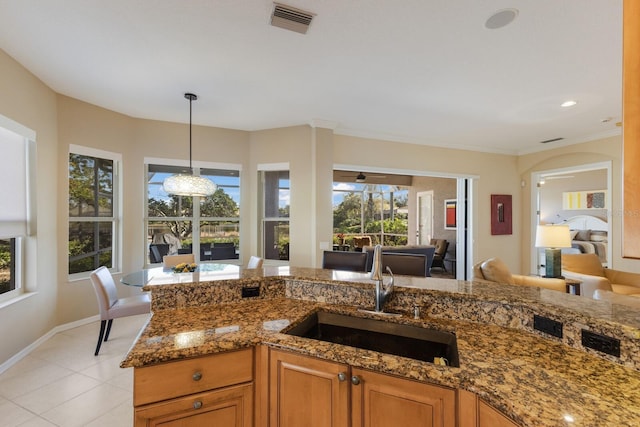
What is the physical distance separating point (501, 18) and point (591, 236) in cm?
694

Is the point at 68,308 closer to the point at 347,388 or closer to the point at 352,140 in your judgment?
the point at 347,388

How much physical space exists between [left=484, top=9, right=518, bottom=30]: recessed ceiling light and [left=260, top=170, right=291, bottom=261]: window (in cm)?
319

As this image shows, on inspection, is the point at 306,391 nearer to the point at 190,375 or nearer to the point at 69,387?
the point at 190,375

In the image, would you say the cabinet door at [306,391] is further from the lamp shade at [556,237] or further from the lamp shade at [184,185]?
the lamp shade at [556,237]

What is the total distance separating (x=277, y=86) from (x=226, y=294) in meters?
2.30

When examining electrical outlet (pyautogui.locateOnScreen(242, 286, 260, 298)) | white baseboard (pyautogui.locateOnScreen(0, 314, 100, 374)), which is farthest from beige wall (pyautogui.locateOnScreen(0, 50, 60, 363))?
electrical outlet (pyautogui.locateOnScreen(242, 286, 260, 298))

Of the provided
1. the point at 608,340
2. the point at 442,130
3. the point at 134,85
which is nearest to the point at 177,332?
the point at 608,340

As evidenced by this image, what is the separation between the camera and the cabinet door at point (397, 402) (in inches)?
39.4

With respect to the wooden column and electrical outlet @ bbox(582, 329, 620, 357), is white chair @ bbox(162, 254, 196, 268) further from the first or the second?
the wooden column

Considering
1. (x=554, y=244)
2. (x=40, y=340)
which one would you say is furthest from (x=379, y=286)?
(x=40, y=340)

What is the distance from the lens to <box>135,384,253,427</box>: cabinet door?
1.16 meters

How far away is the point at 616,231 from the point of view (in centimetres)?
466

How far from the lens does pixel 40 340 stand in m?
3.21

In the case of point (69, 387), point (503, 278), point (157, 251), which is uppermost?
point (157, 251)
